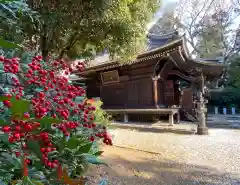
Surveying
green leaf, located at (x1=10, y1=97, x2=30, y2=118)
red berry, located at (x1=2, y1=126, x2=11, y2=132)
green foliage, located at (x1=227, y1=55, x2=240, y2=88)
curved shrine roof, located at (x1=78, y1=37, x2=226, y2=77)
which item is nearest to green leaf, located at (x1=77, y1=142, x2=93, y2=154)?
red berry, located at (x1=2, y1=126, x2=11, y2=132)

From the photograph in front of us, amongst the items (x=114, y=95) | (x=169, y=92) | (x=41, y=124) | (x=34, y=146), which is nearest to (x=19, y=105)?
(x=41, y=124)

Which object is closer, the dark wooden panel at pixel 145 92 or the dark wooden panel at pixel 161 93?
the dark wooden panel at pixel 145 92

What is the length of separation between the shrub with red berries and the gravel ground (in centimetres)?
182

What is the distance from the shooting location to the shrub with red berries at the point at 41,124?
0.88 m

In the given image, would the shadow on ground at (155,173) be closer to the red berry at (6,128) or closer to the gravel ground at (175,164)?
the gravel ground at (175,164)

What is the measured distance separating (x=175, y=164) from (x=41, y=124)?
161 inches

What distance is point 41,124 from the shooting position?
88 cm

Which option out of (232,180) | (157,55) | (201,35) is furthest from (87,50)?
(201,35)

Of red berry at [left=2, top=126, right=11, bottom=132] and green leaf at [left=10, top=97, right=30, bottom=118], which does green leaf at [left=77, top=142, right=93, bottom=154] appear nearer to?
red berry at [left=2, top=126, right=11, bottom=132]

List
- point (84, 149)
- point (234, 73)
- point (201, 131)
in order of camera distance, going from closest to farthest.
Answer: point (84, 149) → point (201, 131) → point (234, 73)

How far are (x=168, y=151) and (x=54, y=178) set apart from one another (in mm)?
4289

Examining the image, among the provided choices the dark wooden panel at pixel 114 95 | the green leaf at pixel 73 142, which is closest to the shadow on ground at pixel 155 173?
the green leaf at pixel 73 142

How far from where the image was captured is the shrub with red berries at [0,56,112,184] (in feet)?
2.90

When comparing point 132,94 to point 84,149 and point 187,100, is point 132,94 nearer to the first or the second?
point 187,100
